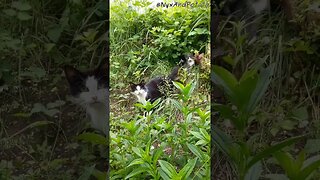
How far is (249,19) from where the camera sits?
1191 millimetres

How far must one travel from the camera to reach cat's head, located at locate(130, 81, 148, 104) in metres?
1.43

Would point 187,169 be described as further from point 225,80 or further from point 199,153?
point 225,80

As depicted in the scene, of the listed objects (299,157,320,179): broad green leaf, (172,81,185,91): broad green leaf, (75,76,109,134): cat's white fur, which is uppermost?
(172,81,185,91): broad green leaf

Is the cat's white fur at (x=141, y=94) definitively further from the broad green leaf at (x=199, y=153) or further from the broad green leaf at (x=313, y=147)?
the broad green leaf at (x=313, y=147)

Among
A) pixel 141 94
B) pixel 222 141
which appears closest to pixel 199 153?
pixel 222 141

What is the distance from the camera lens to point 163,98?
1.51 meters

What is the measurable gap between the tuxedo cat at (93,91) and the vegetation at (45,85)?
0.07 ft

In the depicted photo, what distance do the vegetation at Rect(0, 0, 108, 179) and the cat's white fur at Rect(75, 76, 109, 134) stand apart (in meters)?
0.04

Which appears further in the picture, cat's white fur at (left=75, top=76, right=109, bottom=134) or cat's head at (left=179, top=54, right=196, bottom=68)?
cat's head at (left=179, top=54, right=196, bottom=68)

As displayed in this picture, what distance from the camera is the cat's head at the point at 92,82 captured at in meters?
1.19

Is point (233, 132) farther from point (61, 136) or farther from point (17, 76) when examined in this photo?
point (17, 76)

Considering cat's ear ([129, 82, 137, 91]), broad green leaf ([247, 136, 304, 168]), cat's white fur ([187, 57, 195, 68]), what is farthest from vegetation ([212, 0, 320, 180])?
cat's ear ([129, 82, 137, 91])

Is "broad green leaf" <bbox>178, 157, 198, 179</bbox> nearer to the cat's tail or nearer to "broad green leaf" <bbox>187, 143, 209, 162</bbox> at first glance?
"broad green leaf" <bbox>187, 143, 209, 162</bbox>

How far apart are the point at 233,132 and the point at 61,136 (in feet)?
1.67
